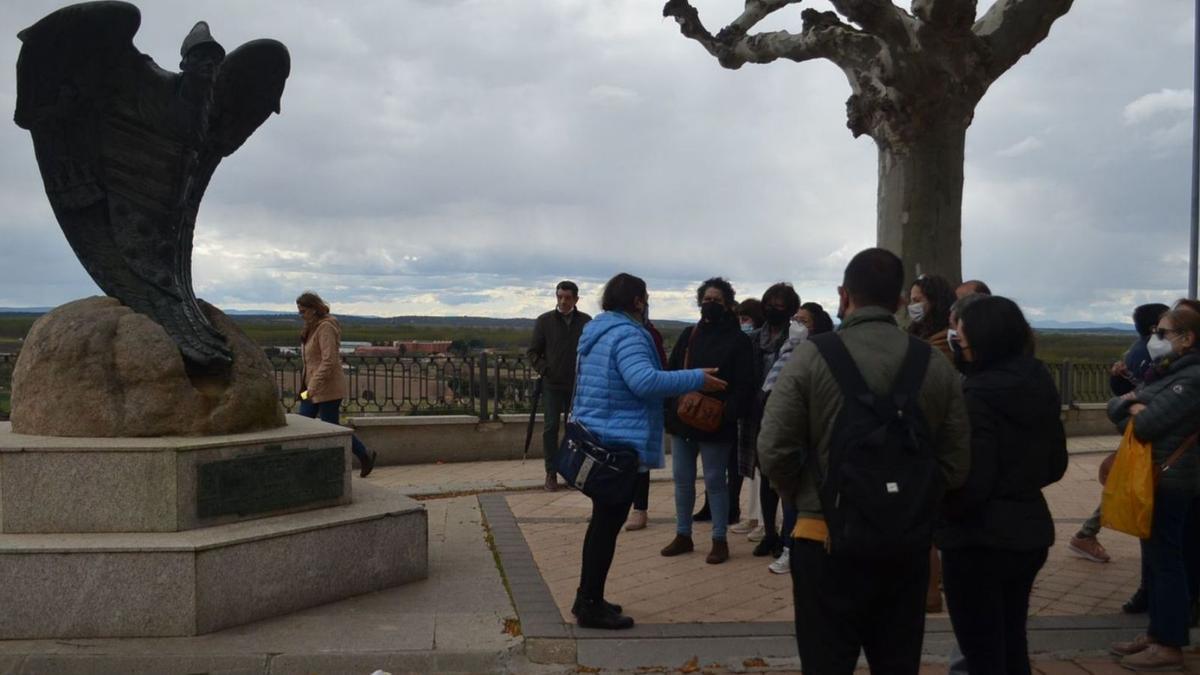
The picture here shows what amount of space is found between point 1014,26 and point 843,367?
6552mm

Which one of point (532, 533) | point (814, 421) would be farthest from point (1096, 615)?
point (532, 533)

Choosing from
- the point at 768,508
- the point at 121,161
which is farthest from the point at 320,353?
the point at 768,508

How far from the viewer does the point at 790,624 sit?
5230 mm

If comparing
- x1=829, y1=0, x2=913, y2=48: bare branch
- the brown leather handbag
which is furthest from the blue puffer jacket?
x1=829, y1=0, x2=913, y2=48: bare branch

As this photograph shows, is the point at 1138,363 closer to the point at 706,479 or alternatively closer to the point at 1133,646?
the point at 1133,646

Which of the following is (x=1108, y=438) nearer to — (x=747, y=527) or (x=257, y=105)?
(x=747, y=527)

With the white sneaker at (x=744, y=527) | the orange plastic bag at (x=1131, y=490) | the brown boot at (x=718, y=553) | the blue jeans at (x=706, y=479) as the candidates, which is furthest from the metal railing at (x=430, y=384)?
the orange plastic bag at (x=1131, y=490)

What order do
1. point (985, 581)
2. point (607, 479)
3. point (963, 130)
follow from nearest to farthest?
point (985, 581) → point (607, 479) → point (963, 130)

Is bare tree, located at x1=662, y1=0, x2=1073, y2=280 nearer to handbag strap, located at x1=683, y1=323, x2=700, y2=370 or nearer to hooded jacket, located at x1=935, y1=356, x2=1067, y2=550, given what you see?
handbag strap, located at x1=683, y1=323, x2=700, y2=370

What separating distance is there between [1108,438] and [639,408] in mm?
12158

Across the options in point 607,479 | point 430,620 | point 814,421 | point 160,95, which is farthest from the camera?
point 160,95

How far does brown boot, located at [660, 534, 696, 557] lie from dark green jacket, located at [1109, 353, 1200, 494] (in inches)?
120

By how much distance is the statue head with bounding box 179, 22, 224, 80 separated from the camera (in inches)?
240

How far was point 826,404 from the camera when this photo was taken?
10.2ft
